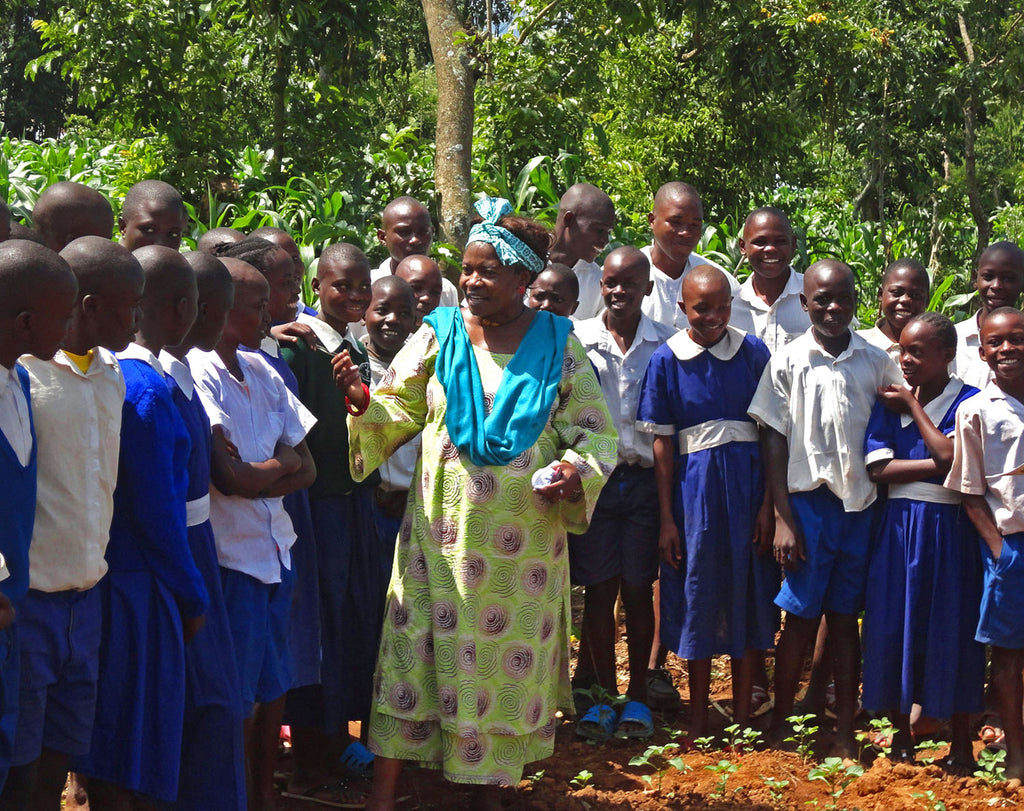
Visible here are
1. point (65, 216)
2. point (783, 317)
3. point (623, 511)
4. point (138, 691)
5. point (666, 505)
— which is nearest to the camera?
point (138, 691)

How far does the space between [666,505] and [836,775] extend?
118 cm

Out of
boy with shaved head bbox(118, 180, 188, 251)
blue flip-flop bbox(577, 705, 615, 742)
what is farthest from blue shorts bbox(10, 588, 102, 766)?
blue flip-flop bbox(577, 705, 615, 742)

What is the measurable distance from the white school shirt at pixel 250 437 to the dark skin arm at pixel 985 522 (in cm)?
241

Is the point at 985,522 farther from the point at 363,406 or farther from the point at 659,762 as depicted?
the point at 363,406

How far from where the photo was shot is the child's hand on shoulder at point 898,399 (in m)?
4.53

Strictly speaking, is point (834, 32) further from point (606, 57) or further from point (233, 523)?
point (233, 523)

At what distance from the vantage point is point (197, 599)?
3096mm

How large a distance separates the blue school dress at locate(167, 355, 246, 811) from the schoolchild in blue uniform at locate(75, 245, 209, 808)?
0.12 metres

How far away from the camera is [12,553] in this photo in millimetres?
2652

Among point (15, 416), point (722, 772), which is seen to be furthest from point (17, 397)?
point (722, 772)

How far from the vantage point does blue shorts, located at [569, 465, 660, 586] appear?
500 cm

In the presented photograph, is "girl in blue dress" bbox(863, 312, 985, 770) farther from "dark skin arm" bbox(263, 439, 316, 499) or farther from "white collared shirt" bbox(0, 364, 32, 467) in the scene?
"white collared shirt" bbox(0, 364, 32, 467)

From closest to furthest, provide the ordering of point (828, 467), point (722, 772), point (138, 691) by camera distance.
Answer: point (138, 691)
point (722, 772)
point (828, 467)

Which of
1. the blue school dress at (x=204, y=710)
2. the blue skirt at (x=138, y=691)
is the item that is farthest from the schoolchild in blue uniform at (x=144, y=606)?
the blue school dress at (x=204, y=710)
